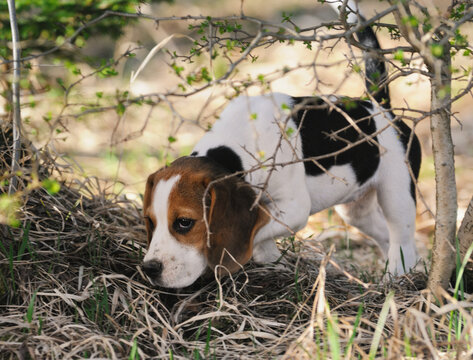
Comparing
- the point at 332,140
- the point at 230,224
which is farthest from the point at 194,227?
the point at 332,140

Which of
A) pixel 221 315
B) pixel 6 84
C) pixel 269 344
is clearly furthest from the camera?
pixel 6 84

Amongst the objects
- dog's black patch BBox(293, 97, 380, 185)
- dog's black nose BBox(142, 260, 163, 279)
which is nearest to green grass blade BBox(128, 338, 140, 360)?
dog's black nose BBox(142, 260, 163, 279)

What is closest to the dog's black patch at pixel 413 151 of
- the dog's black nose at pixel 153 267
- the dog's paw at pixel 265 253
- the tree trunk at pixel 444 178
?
the dog's paw at pixel 265 253

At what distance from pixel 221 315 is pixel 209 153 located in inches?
38.6

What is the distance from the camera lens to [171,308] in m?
3.27

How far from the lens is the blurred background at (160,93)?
7.71 ft

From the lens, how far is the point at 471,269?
3432 millimetres

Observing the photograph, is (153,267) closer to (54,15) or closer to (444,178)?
(444,178)

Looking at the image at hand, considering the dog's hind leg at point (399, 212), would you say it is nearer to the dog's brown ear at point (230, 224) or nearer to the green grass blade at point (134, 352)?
the dog's brown ear at point (230, 224)

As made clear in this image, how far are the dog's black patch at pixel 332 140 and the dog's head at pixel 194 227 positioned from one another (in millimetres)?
748

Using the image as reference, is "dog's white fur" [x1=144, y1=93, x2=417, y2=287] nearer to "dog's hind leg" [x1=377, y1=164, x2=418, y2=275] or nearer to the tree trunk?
"dog's hind leg" [x1=377, y1=164, x2=418, y2=275]

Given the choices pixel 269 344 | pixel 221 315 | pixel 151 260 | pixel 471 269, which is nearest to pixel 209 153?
pixel 151 260

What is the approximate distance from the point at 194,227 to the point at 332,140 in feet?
3.96

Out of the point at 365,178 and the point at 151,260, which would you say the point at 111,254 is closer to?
the point at 151,260
